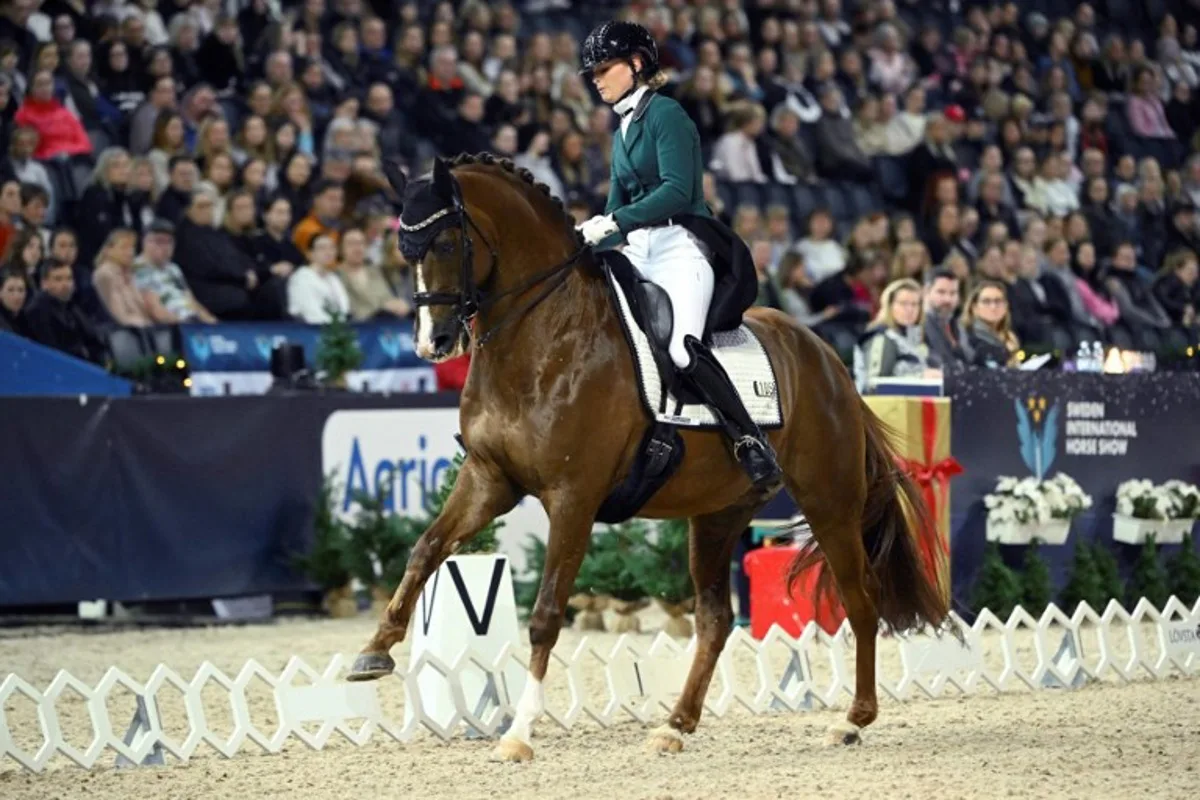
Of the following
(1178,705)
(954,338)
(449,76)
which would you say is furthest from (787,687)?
(449,76)

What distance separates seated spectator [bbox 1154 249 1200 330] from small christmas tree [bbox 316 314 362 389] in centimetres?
942

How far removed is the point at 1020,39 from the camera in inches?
941

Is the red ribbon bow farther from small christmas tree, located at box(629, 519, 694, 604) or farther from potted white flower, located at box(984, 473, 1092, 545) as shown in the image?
small christmas tree, located at box(629, 519, 694, 604)

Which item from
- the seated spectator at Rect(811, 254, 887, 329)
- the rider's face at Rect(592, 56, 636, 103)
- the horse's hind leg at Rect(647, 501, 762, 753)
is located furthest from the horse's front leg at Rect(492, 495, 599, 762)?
the seated spectator at Rect(811, 254, 887, 329)

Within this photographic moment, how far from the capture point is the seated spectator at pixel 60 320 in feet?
41.8

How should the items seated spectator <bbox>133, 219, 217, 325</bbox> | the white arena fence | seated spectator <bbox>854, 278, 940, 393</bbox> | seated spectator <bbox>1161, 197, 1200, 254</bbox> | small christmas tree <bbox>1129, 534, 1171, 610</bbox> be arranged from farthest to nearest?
seated spectator <bbox>1161, 197, 1200, 254</bbox> → seated spectator <bbox>133, 219, 217, 325</bbox> → small christmas tree <bbox>1129, 534, 1171, 610</bbox> → seated spectator <bbox>854, 278, 940, 393</bbox> → the white arena fence

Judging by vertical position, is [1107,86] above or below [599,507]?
above

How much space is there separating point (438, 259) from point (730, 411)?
1.41 m

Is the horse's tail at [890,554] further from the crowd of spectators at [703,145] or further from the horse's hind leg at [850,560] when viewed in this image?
the crowd of spectators at [703,145]

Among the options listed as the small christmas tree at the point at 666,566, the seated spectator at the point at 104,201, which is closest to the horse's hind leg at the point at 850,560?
the small christmas tree at the point at 666,566

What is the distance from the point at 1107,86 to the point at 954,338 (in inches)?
489

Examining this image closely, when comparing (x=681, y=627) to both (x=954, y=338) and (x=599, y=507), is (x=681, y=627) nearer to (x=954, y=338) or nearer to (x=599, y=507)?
(x=954, y=338)

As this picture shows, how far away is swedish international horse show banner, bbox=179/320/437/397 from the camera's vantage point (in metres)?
13.1

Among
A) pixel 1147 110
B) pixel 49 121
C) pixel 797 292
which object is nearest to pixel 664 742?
pixel 49 121
